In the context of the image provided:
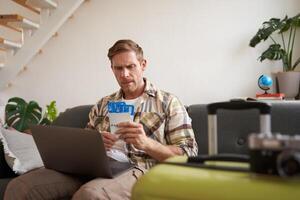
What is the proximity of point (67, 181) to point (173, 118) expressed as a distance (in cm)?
54

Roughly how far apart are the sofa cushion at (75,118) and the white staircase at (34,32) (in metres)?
0.84

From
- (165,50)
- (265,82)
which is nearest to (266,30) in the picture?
(265,82)

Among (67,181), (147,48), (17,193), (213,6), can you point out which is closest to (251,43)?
(213,6)

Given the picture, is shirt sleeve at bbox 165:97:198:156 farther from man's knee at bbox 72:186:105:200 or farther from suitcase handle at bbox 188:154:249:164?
suitcase handle at bbox 188:154:249:164

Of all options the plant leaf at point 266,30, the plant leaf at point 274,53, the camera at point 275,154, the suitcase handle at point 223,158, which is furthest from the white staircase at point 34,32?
the camera at point 275,154

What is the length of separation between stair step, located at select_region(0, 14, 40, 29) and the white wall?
300mm

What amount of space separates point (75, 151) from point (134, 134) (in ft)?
0.76

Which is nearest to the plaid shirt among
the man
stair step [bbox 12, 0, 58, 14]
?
the man

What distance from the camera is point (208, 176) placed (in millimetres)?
729

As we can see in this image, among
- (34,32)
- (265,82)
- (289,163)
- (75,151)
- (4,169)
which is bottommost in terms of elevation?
(4,169)

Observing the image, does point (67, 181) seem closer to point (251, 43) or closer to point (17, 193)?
point (17, 193)

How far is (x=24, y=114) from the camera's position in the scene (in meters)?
2.89

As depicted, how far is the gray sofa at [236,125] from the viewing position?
1756mm

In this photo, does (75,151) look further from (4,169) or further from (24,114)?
(24,114)
